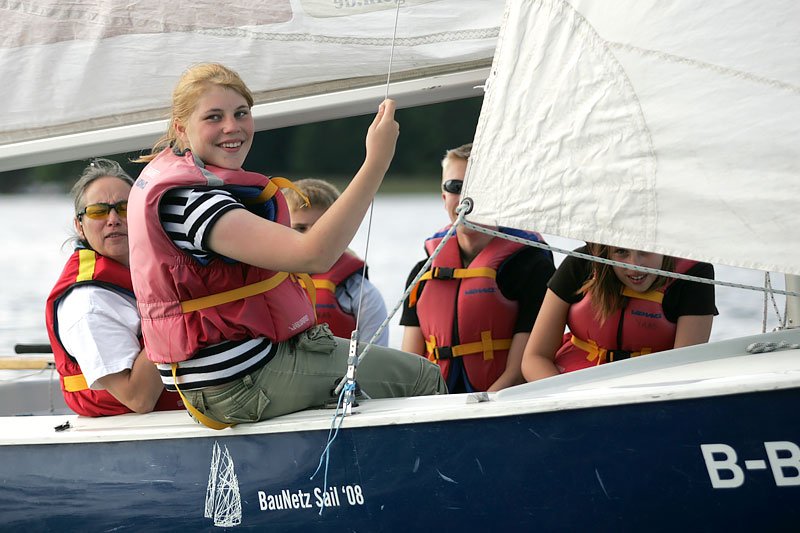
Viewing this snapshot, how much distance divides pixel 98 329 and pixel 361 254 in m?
8.19

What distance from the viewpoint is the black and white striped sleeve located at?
2.28 m

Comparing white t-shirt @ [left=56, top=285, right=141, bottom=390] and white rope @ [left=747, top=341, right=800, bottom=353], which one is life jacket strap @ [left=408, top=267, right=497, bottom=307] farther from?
white rope @ [left=747, top=341, right=800, bottom=353]

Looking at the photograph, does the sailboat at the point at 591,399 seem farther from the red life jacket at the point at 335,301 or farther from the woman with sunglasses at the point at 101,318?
the red life jacket at the point at 335,301

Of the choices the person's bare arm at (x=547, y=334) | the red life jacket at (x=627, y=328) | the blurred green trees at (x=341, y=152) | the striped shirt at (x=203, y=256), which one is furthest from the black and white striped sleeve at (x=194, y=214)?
the blurred green trees at (x=341, y=152)

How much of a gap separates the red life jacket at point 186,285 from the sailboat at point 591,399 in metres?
0.20

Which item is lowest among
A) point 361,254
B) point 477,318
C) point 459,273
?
point 361,254

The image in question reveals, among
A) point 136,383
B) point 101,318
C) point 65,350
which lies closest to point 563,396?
point 136,383

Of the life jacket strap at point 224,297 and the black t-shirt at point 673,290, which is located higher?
the life jacket strap at point 224,297

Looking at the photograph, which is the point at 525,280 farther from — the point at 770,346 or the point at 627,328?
the point at 770,346

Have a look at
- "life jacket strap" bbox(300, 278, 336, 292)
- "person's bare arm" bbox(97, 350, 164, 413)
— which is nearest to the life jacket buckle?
"life jacket strap" bbox(300, 278, 336, 292)

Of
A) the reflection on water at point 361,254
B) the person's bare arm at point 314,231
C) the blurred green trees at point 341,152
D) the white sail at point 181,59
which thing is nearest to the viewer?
the person's bare arm at point 314,231

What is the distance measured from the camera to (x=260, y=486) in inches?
96.0

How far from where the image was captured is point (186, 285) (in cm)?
240

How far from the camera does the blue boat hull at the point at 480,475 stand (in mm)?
2049
